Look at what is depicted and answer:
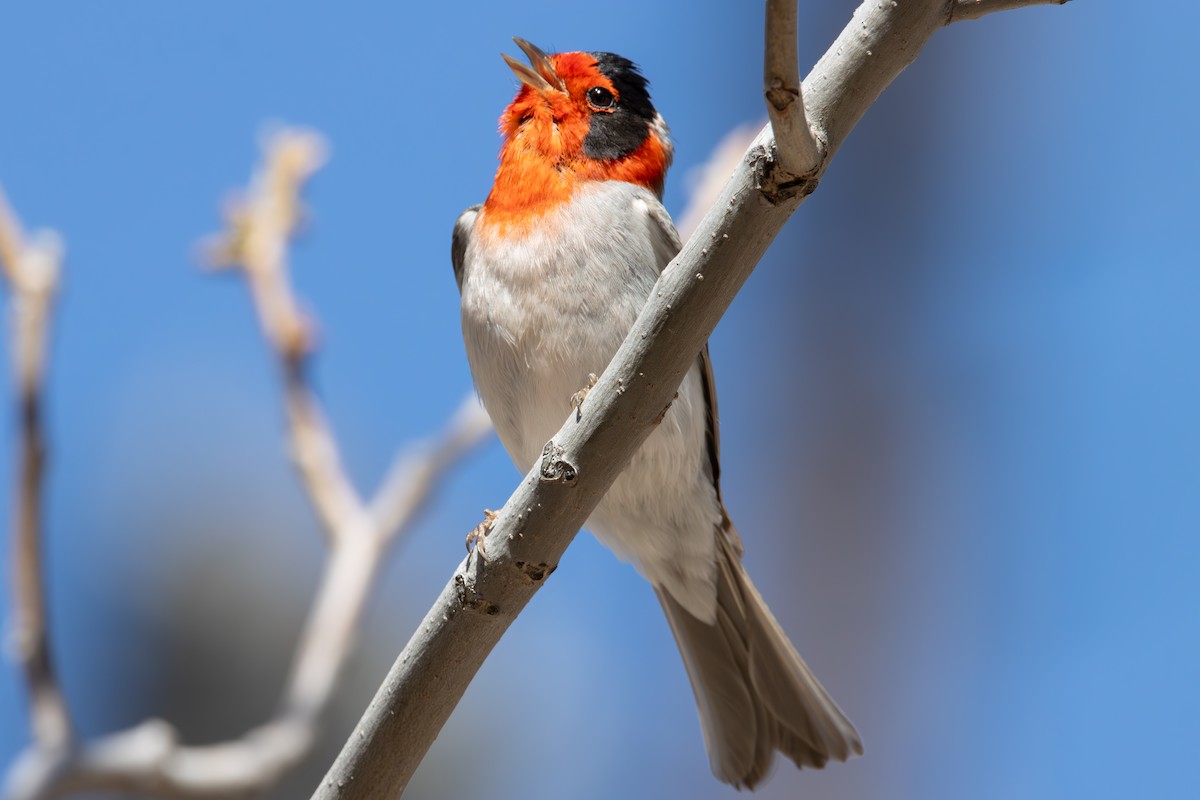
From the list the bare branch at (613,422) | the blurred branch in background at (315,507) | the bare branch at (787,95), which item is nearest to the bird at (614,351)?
the blurred branch in background at (315,507)

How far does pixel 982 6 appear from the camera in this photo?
242cm

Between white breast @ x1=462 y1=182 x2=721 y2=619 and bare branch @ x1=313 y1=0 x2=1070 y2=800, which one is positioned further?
white breast @ x1=462 y1=182 x2=721 y2=619

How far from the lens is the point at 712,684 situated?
15.0 feet

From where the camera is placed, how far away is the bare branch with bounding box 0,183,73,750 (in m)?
3.18

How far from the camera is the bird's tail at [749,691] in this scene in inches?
171

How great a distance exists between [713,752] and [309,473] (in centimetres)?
172

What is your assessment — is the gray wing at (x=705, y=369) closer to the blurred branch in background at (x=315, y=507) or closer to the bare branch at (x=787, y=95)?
the blurred branch in background at (x=315, y=507)

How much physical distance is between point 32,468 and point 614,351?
1681mm

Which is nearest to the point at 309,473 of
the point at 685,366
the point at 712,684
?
the point at 712,684

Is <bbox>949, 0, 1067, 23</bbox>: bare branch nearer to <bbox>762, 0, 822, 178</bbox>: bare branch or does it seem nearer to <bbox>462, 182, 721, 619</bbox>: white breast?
<bbox>762, 0, 822, 178</bbox>: bare branch

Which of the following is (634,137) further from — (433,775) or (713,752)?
(433,775)

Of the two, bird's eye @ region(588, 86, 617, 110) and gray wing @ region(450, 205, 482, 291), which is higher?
bird's eye @ region(588, 86, 617, 110)

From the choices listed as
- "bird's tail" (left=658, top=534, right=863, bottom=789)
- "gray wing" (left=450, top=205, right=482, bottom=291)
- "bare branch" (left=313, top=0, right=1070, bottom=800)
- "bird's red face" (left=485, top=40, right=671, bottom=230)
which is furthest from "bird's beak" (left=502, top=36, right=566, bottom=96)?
"bare branch" (left=313, top=0, right=1070, bottom=800)

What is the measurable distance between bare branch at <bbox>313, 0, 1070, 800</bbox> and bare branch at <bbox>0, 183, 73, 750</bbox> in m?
0.90
